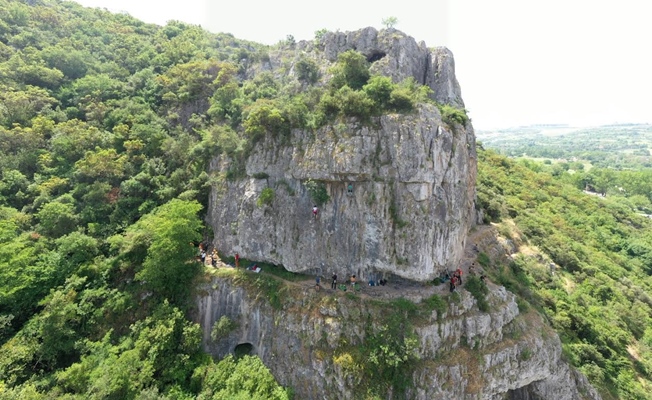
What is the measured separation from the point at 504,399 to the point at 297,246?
68.6ft

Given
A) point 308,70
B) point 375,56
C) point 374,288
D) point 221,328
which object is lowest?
point 221,328

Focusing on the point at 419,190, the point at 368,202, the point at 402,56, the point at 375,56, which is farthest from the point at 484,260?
the point at 375,56

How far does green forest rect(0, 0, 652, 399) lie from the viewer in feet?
71.5

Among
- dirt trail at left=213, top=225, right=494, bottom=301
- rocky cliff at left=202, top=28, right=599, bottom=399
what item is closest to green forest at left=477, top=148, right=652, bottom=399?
rocky cliff at left=202, top=28, right=599, bottom=399

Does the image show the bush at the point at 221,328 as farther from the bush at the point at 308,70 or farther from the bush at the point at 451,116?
the bush at the point at 308,70

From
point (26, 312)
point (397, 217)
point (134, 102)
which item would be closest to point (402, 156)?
point (397, 217)

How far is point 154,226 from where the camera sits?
25.6 m

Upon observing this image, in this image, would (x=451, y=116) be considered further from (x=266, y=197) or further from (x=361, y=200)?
(x=266, y=197)

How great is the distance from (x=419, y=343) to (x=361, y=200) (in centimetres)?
1106

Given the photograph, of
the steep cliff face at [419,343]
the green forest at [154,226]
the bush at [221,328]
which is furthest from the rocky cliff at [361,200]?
the bush at [221,328]

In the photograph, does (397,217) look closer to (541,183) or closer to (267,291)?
(267,291)

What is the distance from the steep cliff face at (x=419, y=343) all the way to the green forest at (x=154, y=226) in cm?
179

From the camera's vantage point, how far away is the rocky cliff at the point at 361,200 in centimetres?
2320

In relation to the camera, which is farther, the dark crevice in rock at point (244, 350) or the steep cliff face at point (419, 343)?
the dark crevice in rock at point (244, 350)
